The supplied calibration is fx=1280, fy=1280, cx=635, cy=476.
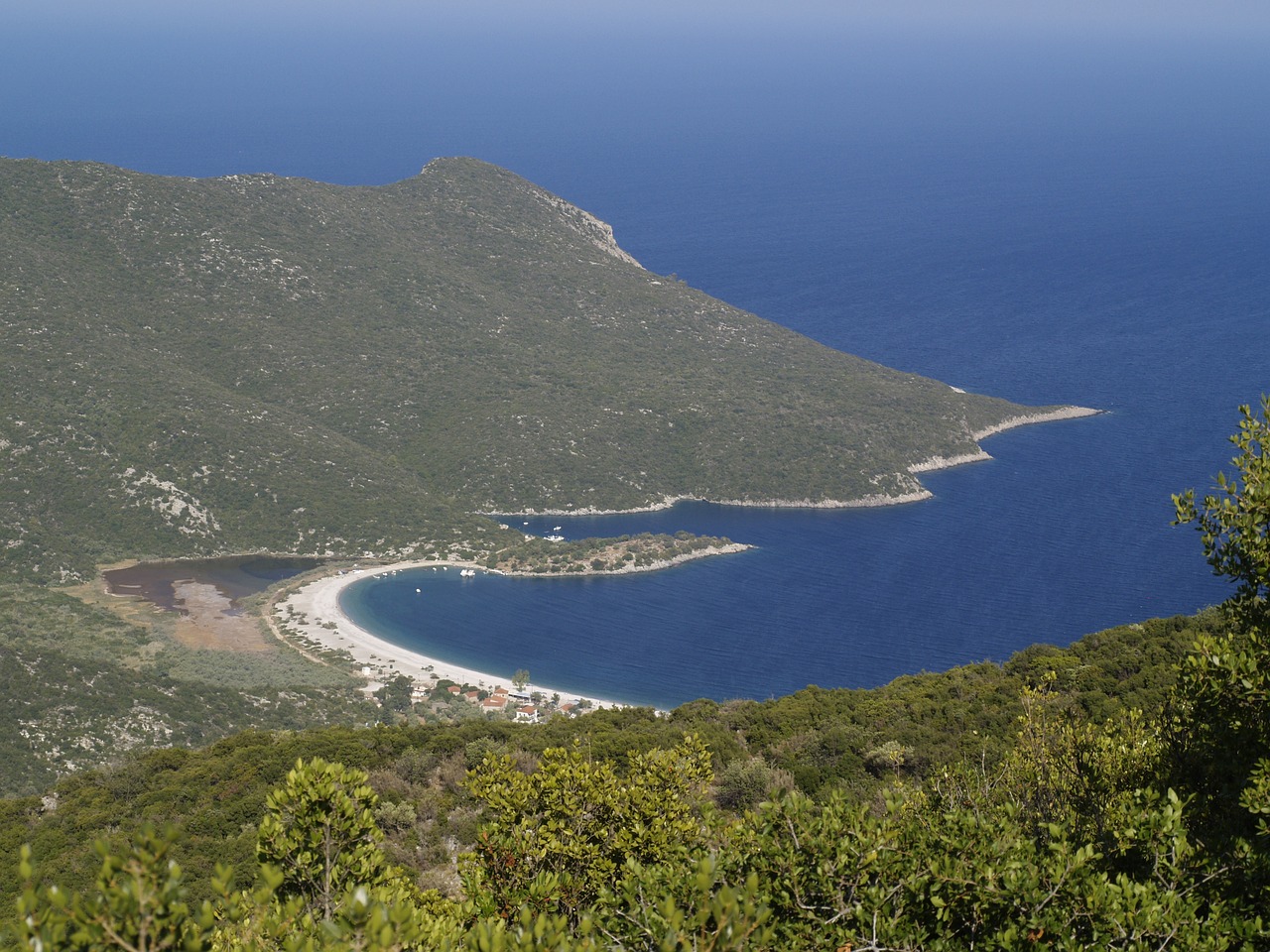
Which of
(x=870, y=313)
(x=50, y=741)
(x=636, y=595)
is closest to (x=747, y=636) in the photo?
(x=636, y=595)

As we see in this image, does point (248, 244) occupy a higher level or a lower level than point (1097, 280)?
lower

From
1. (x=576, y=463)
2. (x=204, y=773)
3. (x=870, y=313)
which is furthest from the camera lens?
(x=870, y=313)

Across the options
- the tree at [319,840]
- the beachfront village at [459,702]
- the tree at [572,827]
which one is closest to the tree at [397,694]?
the beachfront village at [459,702]

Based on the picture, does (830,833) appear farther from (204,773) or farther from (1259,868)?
(204,773)

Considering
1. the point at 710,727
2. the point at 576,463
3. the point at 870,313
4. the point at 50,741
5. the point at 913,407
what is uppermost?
the point at 870,313

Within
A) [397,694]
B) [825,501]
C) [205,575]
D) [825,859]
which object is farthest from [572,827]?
[825,501]

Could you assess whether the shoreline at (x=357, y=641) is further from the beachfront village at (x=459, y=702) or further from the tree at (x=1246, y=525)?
the tree at (x=1246, y=525)
